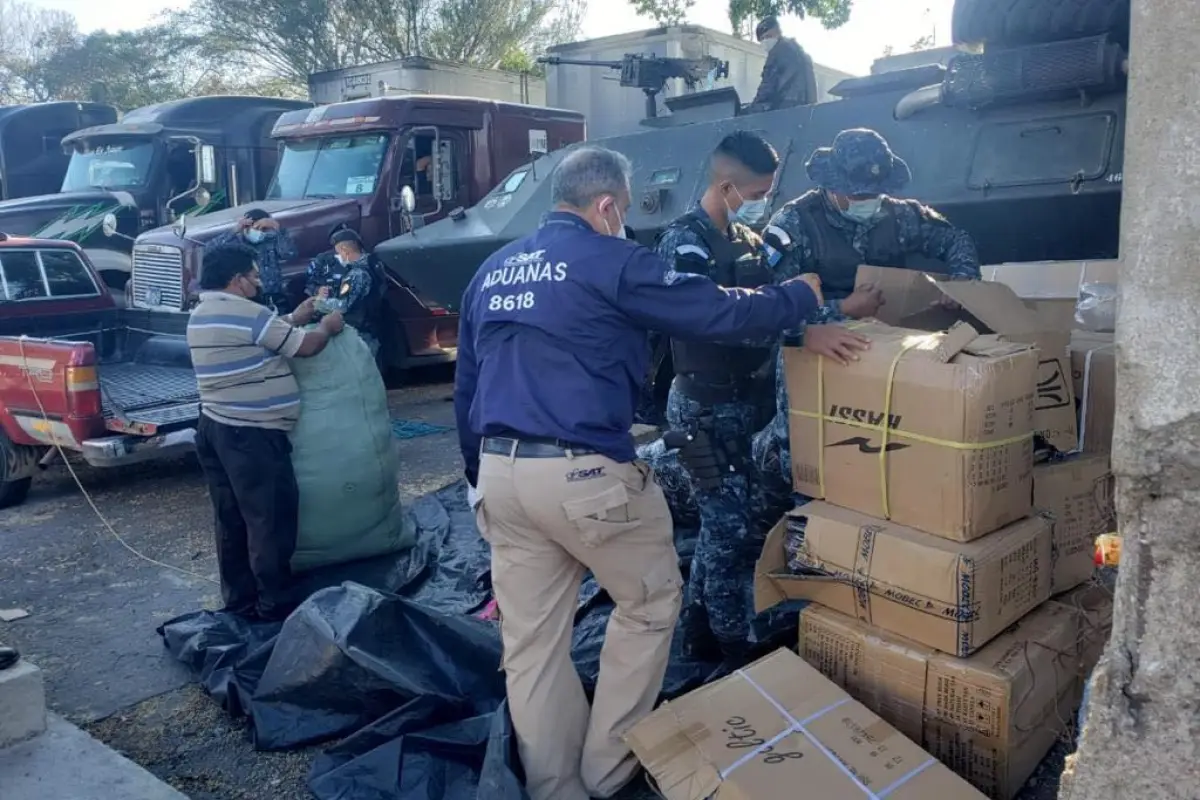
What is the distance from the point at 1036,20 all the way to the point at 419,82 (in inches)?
362

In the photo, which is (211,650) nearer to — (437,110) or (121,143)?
(437,110)

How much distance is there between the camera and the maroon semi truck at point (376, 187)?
917cm

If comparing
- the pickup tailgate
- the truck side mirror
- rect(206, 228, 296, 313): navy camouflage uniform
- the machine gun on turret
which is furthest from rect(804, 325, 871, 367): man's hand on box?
the truck side mirror

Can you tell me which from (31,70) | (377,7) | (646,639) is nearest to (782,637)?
(646,639)

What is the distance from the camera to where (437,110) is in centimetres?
980

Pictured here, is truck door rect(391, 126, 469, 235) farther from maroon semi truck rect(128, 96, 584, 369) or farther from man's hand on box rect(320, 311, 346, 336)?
man's hand on box rect(320, 311, 346, 336)

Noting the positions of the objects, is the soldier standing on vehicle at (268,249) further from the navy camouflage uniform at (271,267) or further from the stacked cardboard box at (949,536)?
the stacked cardboard box at (949,536)

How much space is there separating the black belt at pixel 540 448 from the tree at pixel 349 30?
24.6m

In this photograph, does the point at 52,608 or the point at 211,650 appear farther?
the point at 52,608

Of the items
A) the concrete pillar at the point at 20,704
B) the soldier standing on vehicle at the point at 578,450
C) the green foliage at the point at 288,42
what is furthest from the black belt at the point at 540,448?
the green foliage at the point at 288,42

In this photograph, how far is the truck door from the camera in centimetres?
961

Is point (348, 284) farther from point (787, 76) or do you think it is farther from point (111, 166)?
point (111, 166)

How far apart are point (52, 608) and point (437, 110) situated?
621cm

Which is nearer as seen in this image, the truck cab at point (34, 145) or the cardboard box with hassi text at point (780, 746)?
the cardboard box with hassi text at point (780, 746)
